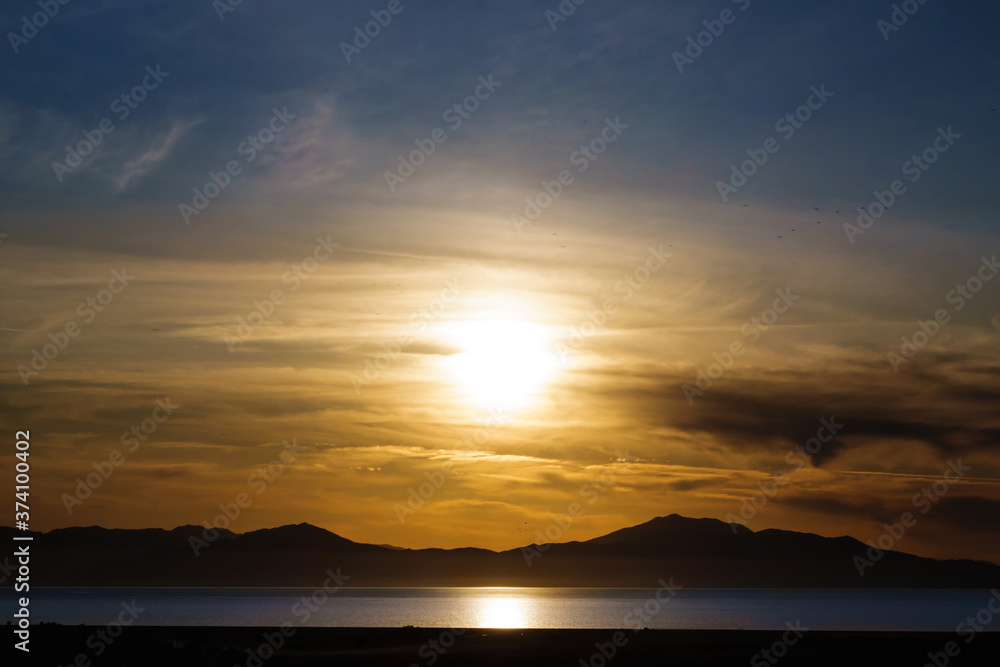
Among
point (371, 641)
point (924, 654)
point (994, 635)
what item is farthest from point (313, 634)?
point (994, 635)

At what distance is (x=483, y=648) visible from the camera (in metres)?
57.4

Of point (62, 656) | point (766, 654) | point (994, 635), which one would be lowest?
point (62, 656)

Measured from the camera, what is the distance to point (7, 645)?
53031mm

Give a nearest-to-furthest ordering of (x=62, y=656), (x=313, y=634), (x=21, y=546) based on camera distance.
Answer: (x=21, y=546), (x=62, y=656), (x=313, y=634)

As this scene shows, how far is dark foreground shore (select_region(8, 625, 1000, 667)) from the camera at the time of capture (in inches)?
1977

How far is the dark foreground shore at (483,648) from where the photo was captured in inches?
1977

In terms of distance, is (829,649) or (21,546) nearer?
(21,546)

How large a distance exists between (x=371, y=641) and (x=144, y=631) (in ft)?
56.4

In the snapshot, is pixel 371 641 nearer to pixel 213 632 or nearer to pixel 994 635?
pixel 213 632

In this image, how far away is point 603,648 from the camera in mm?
57938

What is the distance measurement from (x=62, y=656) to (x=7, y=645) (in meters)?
5.54

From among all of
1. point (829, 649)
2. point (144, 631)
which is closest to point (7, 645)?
point (144, 631)

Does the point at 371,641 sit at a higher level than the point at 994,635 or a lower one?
lower

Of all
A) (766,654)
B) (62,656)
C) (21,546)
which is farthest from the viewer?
(766,654)
